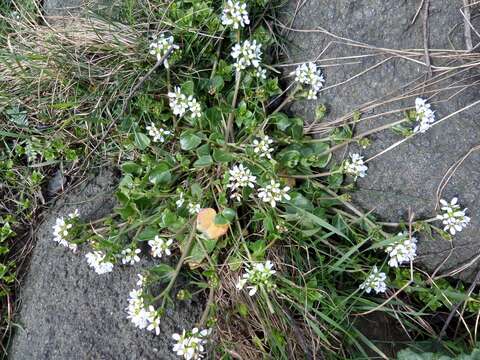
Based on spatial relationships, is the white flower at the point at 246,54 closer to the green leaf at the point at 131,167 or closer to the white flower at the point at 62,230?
the green leaf at the point at 131,167

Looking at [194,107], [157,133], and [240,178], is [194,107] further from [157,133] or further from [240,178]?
[240,178]

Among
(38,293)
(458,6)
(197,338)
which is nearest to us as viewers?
(197,338)

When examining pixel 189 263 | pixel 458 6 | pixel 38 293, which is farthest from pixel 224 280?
pixel 458 6

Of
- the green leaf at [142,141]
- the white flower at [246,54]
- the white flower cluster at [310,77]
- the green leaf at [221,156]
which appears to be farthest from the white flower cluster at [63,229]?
the white flower cluster at [310,77]

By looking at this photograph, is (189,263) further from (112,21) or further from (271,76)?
(112,21)

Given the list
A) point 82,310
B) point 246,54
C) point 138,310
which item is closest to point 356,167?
point 246,54

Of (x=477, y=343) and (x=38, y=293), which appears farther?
(x=38, y=293)
